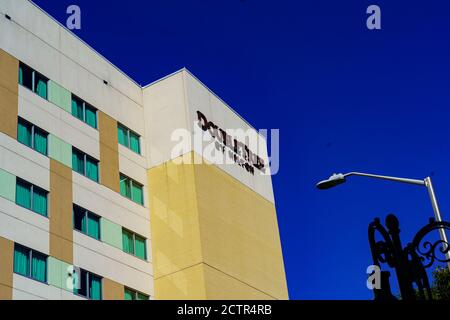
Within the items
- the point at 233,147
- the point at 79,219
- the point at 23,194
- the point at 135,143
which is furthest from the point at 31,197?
the point at 233,147

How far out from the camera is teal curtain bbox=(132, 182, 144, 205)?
38519 mm

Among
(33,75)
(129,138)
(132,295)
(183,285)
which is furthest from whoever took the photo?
(129,138)

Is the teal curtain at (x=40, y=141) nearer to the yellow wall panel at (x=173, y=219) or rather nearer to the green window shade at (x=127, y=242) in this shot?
the green window shade at (x=127, y=242)

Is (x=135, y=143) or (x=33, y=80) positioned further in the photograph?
(x=135, y=143)

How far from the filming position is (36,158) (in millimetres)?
32125

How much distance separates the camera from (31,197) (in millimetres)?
31156

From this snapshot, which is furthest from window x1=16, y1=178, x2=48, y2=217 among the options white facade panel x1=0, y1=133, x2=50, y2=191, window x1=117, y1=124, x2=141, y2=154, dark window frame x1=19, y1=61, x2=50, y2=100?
window x1=117, y1=124, x2=141, y2=154

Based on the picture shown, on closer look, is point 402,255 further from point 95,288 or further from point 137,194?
point 137,194

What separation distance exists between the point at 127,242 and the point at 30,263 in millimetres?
7435

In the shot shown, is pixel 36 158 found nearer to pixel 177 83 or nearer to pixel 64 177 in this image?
pixel 64 177

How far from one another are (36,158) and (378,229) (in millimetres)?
23451

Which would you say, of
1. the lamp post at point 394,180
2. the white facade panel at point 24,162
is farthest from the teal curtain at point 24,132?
the lamp post at point 394,180

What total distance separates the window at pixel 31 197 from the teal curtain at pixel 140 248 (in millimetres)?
6645

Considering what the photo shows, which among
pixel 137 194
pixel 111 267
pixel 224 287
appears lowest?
pixel 224 287
